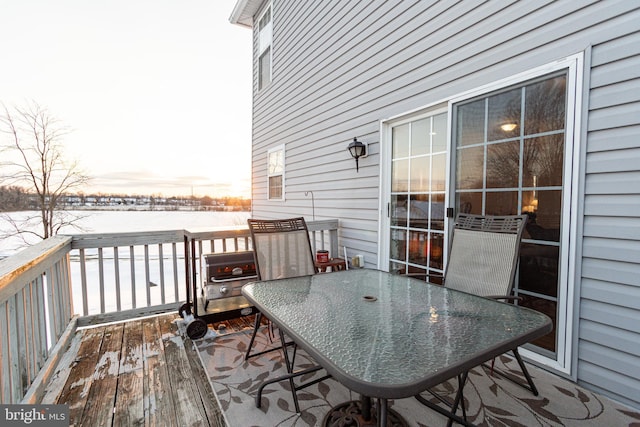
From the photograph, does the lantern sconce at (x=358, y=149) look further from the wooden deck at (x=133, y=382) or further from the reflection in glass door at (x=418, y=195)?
the wooden deck at (x=133, y=382)

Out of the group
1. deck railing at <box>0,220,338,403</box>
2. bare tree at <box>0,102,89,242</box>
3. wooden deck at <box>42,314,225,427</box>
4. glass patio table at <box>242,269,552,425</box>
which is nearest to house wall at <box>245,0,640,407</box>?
glass patio table at <box>242,269,552,425</box>

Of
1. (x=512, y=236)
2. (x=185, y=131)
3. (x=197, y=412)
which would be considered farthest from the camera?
(x=185, y=131)

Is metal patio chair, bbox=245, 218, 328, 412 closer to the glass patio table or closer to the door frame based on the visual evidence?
the glass patio table

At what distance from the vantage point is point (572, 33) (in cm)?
195

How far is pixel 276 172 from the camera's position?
21.2 feet

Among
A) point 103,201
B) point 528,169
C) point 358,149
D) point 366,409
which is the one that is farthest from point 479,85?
point 103,201

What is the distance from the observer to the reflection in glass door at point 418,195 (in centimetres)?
298

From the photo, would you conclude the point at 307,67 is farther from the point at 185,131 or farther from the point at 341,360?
the point at 185,131

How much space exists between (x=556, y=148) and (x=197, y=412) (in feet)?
9.71

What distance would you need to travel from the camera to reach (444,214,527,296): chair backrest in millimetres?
1838

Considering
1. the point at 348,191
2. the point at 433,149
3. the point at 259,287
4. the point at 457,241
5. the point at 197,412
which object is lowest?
the point at 197,412

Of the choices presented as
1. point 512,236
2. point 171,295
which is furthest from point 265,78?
point 512,236

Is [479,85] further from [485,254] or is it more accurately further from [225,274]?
[225,274]

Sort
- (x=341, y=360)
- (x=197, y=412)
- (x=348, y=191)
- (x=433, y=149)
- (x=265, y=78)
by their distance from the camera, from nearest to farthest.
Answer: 1. (x=341, y=360)
2. (x=197, y=412)
3. (x=433, y=149)
4. (x=348, y=191)
5. (x=265, y=78)
